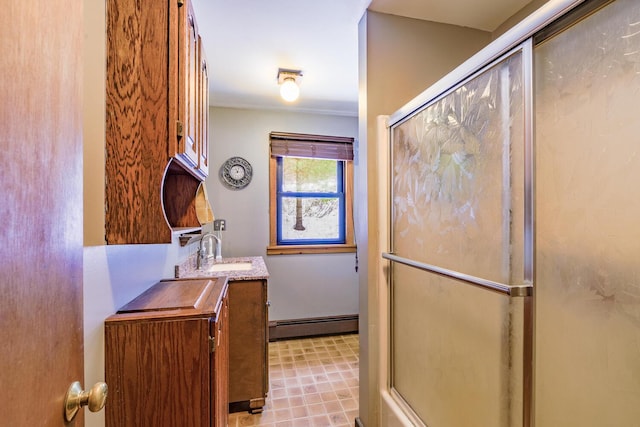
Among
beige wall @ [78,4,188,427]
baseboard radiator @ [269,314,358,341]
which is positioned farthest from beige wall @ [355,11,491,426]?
baseboard radiator @ [269,314,358,341]

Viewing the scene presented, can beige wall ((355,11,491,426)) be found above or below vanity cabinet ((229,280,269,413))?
above

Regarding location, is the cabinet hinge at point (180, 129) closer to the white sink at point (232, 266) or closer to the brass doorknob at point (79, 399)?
the brass doorknob at point (79, 399)

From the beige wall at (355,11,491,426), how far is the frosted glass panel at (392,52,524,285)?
204 millimetres

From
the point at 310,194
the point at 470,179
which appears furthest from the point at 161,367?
the point at 310,194

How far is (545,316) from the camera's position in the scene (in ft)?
3.23

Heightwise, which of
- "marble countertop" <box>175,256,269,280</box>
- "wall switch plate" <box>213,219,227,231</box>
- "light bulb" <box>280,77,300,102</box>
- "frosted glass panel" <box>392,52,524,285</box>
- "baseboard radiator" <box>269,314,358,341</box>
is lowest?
"baseboard radiator" <box>269,314,358,341</box>

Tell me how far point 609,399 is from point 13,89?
1.52m

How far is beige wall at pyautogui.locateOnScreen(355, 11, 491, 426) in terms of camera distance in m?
1.67

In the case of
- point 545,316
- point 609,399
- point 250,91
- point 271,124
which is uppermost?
point 250,91

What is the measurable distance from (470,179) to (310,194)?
237cm

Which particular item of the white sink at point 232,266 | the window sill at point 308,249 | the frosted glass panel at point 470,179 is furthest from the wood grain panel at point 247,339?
the window sill at point 308,249

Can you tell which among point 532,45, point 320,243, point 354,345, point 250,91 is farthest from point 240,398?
point 250,91

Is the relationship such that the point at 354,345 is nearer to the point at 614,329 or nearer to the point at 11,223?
the point at 614,329

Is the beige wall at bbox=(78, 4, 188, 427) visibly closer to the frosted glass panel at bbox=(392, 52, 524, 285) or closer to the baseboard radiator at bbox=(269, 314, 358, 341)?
the frosted glass panel at bbox=(392, 52, 524, 285)
